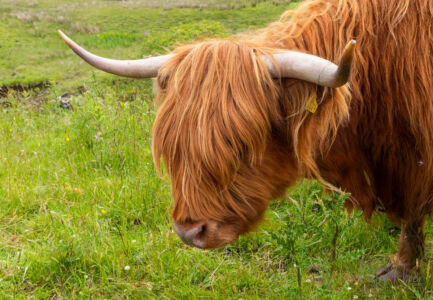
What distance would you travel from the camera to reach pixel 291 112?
84.7 inches

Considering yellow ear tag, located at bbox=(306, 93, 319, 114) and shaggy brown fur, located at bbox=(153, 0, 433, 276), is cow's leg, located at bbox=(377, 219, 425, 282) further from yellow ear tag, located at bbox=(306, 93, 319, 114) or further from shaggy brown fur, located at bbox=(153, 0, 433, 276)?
yellow ear tag, located at bbox=(306, 93, 319, 114)

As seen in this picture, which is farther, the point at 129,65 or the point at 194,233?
the point at 129,65

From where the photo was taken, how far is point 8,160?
4426 millimetres

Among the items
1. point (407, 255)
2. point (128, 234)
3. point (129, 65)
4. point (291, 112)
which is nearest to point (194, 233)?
point (291, 112)

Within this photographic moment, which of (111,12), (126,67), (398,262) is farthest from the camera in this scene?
(111,12)

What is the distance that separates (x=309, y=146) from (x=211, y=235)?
62cm

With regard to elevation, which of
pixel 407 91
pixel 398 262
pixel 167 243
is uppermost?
pixel 407 91

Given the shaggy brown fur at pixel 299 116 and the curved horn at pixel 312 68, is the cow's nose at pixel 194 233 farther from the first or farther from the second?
the curved horn at pixel 312 68

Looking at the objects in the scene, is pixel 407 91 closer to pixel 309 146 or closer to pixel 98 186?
pixel 309 146

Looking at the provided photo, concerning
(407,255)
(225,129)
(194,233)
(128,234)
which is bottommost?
(407,255)

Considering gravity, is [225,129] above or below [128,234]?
above

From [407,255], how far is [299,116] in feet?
5.30

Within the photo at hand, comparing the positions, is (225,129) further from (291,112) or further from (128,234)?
(128,234)

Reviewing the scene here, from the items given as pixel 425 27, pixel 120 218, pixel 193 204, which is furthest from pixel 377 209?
pixel 120 218
